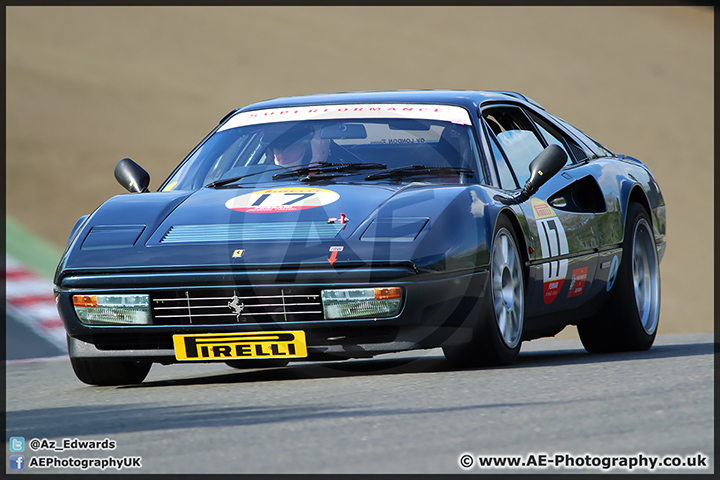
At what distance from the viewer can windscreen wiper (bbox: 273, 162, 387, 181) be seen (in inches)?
231

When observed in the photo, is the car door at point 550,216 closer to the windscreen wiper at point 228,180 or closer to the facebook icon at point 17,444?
the windscreen wiper at point 228,180

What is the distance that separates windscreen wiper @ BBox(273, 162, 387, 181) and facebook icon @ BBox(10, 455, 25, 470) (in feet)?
8.37

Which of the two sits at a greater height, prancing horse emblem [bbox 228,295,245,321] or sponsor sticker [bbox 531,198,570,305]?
prancing horse emblem [bbox 228,295,245,321]

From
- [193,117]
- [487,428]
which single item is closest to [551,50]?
[193,117]

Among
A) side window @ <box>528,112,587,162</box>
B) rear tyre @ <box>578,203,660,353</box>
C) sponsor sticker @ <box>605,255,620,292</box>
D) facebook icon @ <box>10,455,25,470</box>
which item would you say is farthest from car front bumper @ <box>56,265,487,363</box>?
side window @ <box>528,112,587,162</box>

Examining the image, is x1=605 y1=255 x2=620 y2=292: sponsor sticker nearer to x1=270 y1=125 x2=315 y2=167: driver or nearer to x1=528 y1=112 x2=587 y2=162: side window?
x1=528 y1=112 x2=587 y2=162: side window

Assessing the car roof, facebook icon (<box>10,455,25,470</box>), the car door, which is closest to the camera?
facebook icon (<box>10,455,25,470</box>)

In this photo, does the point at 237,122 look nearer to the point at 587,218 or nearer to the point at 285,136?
the point at 285,136

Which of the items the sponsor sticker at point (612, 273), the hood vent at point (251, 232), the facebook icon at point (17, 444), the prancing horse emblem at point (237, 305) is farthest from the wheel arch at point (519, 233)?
the facebook icon at point (17, 444)

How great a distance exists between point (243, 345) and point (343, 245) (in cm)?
61

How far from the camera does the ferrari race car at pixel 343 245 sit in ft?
16.5

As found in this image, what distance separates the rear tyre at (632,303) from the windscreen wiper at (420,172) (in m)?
1.49

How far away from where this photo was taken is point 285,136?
6449 millimetres

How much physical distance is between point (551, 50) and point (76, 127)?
18.6 meters
